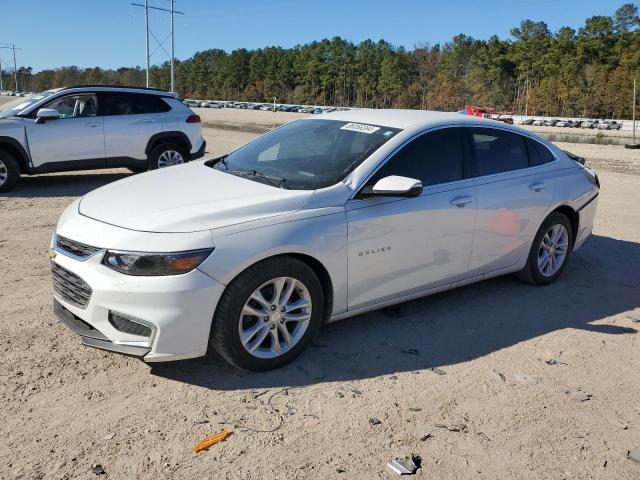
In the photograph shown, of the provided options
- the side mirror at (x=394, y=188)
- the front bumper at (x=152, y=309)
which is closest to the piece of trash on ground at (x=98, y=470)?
the front bumper at (x=152, y=309)

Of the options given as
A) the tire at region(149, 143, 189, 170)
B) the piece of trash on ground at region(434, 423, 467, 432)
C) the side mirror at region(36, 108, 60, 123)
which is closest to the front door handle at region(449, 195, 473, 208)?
the piece of trash on ground at region(434, 423, 467, 432)

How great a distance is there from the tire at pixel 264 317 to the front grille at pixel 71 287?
2.67ft

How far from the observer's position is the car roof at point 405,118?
16.3 ft

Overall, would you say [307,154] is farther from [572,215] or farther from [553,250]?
[572,215]

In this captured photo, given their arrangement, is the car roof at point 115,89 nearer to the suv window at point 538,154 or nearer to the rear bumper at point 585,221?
the suv window at point 538,154

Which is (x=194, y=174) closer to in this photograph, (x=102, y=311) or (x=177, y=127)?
(x=102, y=311)

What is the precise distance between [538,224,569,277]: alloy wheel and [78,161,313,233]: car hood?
2.88 m

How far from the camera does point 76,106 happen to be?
10.5 meters

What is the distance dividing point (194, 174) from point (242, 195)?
35.4 inches

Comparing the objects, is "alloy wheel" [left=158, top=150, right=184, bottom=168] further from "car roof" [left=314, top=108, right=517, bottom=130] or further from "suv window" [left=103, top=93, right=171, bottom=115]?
"car roof" [left=314, top=108, right=517, bottom=130]

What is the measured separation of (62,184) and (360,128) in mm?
8233

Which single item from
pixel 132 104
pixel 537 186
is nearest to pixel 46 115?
pixel 132 104

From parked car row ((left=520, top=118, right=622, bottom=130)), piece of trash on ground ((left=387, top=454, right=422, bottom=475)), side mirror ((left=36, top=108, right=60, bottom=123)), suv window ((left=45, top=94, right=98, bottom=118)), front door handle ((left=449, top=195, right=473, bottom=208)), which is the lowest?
parked car row ((left=520, top=118, right=622, bottom=130))

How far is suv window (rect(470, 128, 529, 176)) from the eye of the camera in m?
5.27
